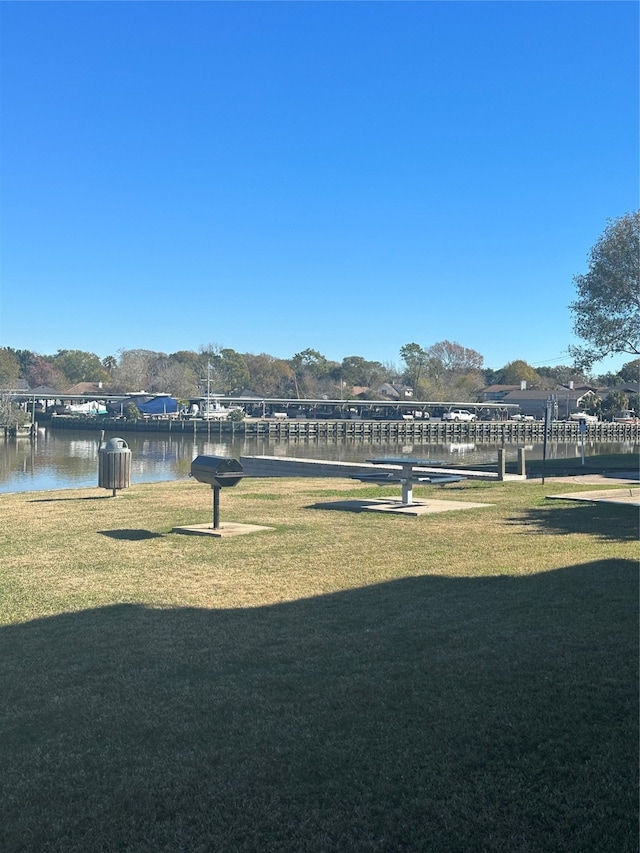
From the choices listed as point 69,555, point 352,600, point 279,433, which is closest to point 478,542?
point 352,600

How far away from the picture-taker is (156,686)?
5.10 meters

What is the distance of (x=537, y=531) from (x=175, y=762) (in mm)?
8035

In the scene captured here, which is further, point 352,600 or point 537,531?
point 537,531

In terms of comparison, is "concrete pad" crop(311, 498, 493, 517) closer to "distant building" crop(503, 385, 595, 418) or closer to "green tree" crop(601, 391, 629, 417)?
"green tree" crop(601, 391, 629, 417)

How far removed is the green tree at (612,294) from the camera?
115 ft

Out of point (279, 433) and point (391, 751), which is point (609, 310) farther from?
point (279, 433)

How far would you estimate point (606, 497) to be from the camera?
49.2 feet

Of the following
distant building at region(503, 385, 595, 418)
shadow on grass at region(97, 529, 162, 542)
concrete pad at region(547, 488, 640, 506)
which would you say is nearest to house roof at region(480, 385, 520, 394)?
distant building at region(503, 385, 595, 418)

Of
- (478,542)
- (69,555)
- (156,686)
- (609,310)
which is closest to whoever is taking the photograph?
(156,686)

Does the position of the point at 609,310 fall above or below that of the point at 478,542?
above

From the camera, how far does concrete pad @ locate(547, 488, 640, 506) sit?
1423 cm

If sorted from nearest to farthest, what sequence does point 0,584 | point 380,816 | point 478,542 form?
point 380,816, point 0,584, point 478,542

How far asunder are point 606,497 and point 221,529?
739 cm

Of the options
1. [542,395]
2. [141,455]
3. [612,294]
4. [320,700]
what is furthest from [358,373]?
[320,700]
